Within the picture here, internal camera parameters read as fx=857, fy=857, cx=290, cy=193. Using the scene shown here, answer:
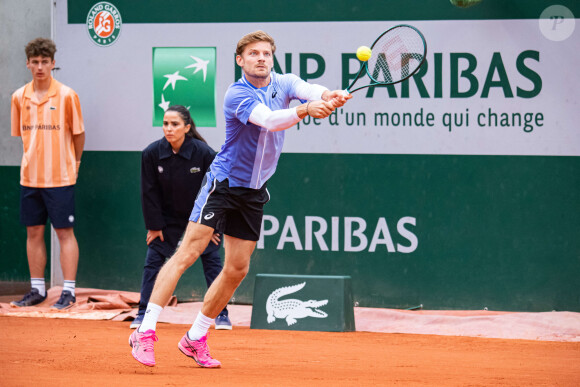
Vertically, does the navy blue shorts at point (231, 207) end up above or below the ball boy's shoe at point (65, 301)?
above

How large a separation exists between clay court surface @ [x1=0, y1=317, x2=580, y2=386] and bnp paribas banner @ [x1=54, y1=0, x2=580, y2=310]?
3.10ft

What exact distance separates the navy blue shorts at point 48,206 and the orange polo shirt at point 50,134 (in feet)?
0.20

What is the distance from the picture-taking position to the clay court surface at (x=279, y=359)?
14.1 ft

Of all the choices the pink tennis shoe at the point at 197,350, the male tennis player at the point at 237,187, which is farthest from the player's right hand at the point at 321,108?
the pink tennis shoe at the point at 197,350

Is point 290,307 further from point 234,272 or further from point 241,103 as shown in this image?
point 241,103

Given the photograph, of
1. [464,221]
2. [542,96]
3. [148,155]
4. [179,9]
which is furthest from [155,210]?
[542,96]

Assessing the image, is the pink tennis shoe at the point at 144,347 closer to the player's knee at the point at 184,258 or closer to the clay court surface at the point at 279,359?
the clay court surface at the point at 279,359

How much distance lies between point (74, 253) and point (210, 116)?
5.49 ft

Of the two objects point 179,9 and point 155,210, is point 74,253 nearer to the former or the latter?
point 155,210

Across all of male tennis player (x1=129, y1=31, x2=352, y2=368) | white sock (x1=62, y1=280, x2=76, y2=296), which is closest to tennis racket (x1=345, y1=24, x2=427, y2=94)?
male tennis player (x1=129, y1=31, x2=352, y2=368)

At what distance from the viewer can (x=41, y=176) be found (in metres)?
7.41

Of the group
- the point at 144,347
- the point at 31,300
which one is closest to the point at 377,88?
the point at 31,300

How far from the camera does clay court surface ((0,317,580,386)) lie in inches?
169

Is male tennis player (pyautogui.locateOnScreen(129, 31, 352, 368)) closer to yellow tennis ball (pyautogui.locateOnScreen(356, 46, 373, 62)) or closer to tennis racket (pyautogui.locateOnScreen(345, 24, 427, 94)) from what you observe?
yellow tennis ball (pyautogui.locateOnScreen(356, 46, 373, 62))
